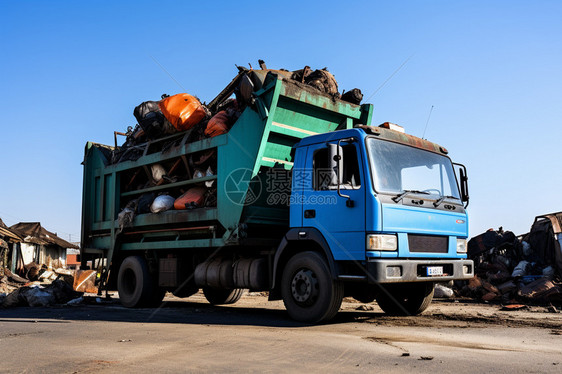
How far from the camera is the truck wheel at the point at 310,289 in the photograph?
624cm

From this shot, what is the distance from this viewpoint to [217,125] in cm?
802

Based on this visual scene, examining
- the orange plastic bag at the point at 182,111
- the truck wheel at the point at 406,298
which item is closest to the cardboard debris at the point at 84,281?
the orange plastic bag at the point at 182,111

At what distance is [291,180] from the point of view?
7.20 metres

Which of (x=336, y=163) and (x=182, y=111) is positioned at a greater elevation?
(x=182, y=111)

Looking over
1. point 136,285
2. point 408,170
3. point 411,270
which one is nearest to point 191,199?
point 136,285

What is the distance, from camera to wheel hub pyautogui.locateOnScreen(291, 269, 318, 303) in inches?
252

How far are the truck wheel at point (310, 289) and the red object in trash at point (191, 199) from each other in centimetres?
217

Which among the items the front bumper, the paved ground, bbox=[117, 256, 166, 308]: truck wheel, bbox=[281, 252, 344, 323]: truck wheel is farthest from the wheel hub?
bbox=[117, 256, 166, 308]: truck wheel

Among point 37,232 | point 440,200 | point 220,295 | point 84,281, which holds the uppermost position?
point 440,200

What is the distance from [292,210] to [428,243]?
1.78 m

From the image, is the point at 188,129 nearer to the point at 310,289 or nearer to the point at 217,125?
the point at 217,125

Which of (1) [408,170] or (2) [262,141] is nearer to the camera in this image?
(1) [408,170]

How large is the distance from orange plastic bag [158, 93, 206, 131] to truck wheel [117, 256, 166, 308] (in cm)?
273

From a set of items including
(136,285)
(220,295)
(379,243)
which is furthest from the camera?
(220,295)
